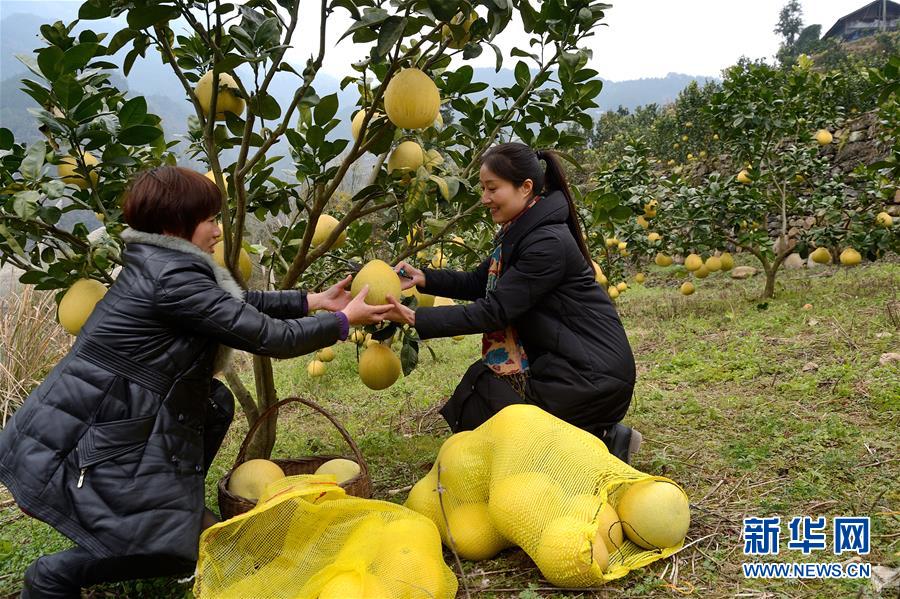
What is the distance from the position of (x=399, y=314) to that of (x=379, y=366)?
0.33 metres

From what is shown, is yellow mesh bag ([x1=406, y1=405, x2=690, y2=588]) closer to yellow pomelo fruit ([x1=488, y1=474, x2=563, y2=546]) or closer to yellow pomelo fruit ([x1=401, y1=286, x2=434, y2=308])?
yellow pomelo fruit ([x1=488, y1=474, x2=563, y2=546])

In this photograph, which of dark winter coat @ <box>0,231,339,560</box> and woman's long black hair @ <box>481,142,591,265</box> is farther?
woman's long black hair @ <box>481,142,591,265</box>

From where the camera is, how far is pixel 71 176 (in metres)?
1.82

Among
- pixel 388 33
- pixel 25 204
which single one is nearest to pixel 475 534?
pixel 388 33

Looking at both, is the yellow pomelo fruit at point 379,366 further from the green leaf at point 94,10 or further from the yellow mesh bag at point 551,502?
the green leaf at point 94,10

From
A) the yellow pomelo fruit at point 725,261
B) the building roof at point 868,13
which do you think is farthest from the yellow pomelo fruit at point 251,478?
the building roof at point 868,13

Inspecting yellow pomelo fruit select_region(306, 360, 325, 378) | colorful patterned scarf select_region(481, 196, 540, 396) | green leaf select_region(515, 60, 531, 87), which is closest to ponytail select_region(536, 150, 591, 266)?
colorful patterned scarf select_region(481, 196, 540, 396)

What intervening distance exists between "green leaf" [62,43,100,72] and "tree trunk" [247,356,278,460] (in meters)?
1.02

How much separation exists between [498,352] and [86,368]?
126cm

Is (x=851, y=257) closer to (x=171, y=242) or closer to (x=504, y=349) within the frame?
(x=504, y=349)

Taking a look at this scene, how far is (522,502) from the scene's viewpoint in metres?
1.55

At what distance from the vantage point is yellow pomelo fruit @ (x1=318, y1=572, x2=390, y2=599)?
53.9 inches

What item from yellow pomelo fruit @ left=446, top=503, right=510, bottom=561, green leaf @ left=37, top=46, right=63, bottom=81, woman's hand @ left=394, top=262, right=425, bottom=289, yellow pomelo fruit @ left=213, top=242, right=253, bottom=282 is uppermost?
green leaf @ left=37, top=46, right=63, bottom=81

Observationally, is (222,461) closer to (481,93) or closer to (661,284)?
(481,93)
